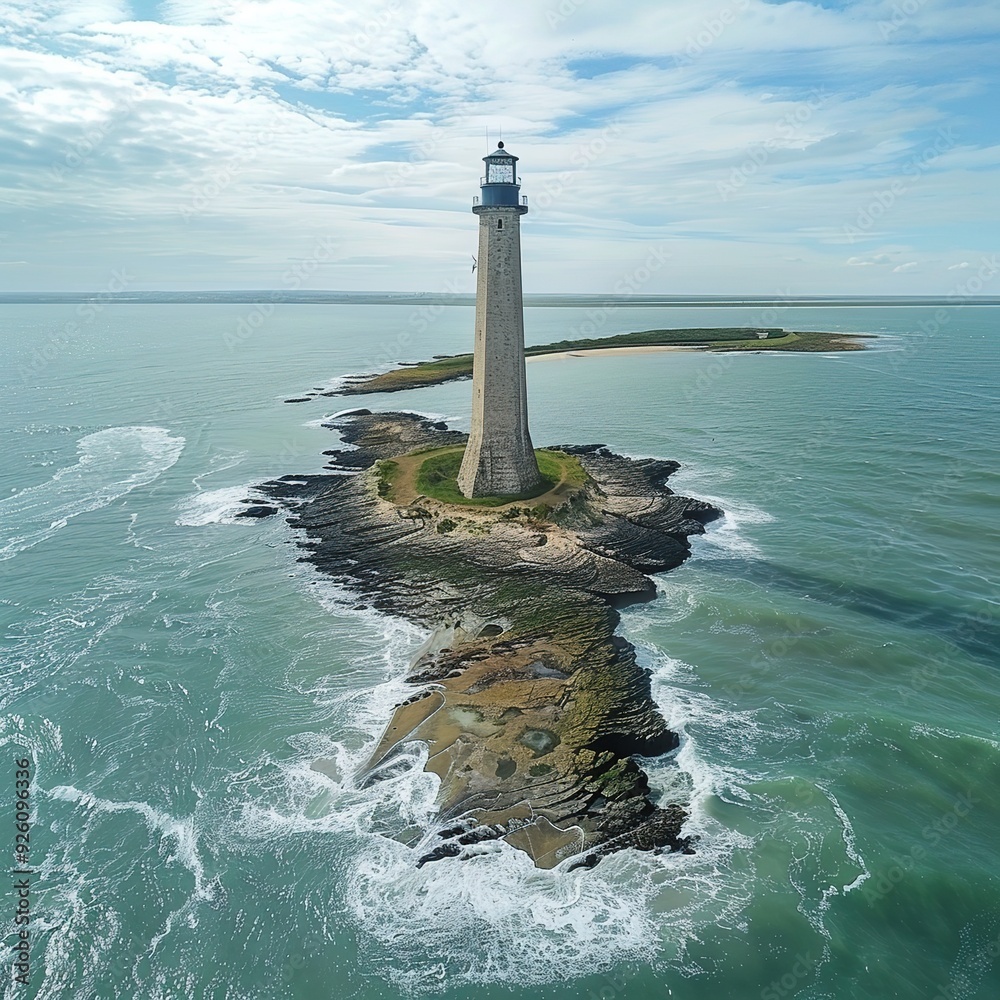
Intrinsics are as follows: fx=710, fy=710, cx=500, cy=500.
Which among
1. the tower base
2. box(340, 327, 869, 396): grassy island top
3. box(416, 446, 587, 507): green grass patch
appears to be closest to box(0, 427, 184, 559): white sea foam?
box(416, 446, 587, 507): green grass patch

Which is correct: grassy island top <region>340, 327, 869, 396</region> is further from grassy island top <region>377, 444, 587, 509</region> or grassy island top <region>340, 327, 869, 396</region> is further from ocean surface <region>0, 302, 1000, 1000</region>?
ocean surface <region>0, 302, 1000, 1000</region>

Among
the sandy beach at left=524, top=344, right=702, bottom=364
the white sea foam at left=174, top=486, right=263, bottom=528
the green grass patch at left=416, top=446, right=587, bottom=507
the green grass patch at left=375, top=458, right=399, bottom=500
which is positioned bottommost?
the sandy beach at left=524, top=344, right=702, bottom=364

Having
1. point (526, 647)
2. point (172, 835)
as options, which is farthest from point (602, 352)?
point (172, 835)

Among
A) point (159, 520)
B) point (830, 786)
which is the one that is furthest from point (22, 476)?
point (830, 786)

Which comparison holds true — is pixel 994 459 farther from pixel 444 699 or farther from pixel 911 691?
pixel 444 699

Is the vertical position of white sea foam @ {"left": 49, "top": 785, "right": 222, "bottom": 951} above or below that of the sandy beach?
above
